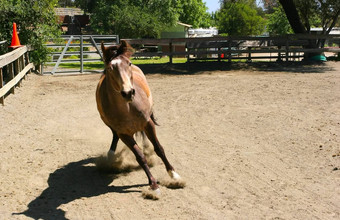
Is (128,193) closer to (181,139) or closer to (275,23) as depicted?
(181,139)

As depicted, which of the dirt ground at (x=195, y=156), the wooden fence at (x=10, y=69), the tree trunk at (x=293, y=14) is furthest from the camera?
the tree trunk at (x=293, y=14)

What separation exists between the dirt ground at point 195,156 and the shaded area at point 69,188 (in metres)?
0.01

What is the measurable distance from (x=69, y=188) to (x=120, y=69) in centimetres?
190

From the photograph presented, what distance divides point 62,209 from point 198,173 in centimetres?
198

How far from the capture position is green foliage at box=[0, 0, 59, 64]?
1591 cm

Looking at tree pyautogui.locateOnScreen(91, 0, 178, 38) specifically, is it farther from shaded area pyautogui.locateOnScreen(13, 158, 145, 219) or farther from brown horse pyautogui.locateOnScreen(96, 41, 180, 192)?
brown horse pyautogui.locateOnScreen(96, 41, 180, 192)

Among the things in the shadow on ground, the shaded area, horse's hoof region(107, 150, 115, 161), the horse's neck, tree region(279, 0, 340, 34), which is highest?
tree region(279, 0, 340, 34)

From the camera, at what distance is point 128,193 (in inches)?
206

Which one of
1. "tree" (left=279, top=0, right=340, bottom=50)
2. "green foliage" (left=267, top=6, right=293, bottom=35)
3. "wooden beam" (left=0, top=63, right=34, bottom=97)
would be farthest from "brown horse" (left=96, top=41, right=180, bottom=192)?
"green foliage" (left=267, top=6, right=293, bottom=35)

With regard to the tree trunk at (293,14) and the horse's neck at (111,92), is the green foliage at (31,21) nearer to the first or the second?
the horse's neck at (111,92)

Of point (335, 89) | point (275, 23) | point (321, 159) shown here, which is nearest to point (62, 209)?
point (321, 159)

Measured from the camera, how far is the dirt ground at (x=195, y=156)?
4.71m

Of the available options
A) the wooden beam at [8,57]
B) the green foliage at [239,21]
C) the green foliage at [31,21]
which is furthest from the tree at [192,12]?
the wooden beam at [8,57]

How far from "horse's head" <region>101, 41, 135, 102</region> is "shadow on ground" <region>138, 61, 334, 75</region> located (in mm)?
13099
